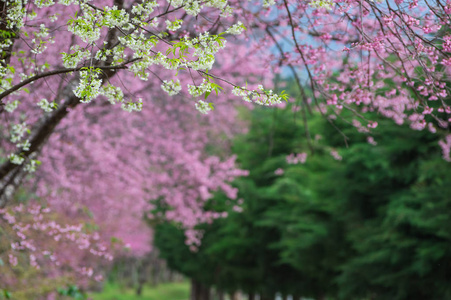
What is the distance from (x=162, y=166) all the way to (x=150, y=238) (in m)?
27.9

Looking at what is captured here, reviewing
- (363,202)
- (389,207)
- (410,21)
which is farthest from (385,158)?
(410,21)

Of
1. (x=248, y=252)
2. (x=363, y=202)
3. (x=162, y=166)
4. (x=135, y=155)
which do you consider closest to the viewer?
(x=135, y=155)

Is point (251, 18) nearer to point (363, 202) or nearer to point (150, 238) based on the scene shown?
point (363, 202)

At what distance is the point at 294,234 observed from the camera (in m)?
18.1

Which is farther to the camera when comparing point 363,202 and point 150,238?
point 150,238

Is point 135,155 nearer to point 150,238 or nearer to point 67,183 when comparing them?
point 67,183

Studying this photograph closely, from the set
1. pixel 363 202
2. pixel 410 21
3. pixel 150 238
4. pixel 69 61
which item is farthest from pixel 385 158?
pixel 150 238

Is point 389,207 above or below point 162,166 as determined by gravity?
below

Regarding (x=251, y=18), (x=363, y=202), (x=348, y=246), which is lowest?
(x=348, y=246)

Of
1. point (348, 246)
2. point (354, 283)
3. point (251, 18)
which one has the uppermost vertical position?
point (251, 18)

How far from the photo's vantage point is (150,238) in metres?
41.0

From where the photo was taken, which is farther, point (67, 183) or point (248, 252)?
point (248, 252)

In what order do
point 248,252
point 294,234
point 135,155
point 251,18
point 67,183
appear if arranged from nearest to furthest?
point 251,18 → point 67,183 → point 135,155 → point 294,234 → point 248,252

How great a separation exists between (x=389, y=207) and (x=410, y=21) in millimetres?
9992
